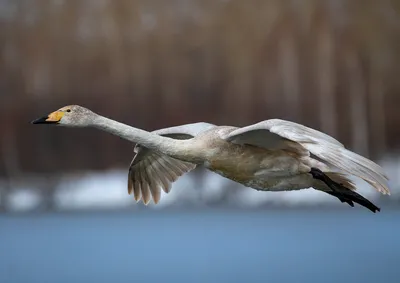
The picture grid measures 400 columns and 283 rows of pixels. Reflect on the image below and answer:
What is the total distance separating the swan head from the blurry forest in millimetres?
4966

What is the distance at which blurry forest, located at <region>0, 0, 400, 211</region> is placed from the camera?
886 centimetres

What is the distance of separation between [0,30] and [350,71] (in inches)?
155

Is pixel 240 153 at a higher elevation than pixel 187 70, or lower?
lower

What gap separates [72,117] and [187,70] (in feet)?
18.2

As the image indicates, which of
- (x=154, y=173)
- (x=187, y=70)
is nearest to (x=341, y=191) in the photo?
(x=154, y=173)

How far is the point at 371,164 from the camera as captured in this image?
298 centimetres

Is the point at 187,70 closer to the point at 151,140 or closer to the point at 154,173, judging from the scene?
the point at 154,173

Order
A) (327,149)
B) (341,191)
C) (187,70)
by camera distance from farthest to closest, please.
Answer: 1. (187,70)
2. (341,191)
3. (327,149)

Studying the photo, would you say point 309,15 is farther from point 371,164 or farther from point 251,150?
point 371,164

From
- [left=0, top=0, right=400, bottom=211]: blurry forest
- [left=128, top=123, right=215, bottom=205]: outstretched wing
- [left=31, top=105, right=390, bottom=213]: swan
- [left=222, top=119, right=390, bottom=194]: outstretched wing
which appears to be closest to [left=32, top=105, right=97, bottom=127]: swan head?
[left=31, top=105, right=390, bottom=213]: swan

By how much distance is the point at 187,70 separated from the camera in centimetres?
913

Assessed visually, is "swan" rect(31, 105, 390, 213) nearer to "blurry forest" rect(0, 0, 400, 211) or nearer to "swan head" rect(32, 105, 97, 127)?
"swan head" rect(32, 105, 97, 127)

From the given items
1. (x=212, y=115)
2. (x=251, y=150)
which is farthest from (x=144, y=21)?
(x=251, y=150)

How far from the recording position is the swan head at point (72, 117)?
3613 millimetres
